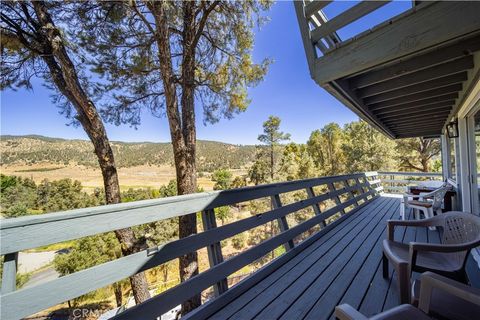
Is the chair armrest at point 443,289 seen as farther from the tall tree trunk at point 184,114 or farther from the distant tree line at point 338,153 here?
the distant tree line at point 338,153

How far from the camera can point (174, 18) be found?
5148mm

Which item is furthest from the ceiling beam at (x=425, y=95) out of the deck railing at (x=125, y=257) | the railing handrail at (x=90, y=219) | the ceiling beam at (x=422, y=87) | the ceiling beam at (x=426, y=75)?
the railing handrail at (x=90, y=219)

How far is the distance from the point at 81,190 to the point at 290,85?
18.9m

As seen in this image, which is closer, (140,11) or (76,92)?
(76,92)

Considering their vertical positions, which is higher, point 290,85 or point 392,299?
point 290,85

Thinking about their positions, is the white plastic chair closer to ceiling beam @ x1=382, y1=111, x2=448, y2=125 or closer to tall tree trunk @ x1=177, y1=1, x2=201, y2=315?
ceiling beam @ x1=382, y1=111, x2=448, y2=125

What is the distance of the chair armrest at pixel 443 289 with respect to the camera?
939 millimetres

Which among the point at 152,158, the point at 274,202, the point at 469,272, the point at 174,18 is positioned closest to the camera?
the point at 469,272

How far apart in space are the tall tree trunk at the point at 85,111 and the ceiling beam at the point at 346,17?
4.44 m

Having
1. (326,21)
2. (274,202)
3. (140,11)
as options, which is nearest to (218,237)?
(274,202)

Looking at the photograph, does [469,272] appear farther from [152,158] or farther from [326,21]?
[152,158]

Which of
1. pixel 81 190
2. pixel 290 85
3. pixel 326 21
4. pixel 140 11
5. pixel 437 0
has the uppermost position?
pixel 290 85

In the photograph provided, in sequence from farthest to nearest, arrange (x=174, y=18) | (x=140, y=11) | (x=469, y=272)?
(x=174, y=18)
(x=140, y=11)
(x=469, y=272)

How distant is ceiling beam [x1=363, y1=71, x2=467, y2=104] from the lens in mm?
2500
